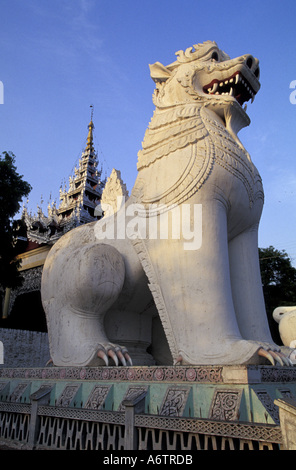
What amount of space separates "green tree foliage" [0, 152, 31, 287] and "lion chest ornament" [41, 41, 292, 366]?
818cm

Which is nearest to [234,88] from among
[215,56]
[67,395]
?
[215,56]

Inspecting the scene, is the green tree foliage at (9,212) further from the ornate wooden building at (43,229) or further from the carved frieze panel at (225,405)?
the carved frieze panel at (225,405)

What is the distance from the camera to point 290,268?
2070 centimetres

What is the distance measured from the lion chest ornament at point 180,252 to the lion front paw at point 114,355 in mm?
14

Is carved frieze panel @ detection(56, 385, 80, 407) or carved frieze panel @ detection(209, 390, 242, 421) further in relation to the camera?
carved frieze panel @ detection(56, 385, 80, 407)

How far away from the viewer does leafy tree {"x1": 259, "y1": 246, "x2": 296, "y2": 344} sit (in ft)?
65.4

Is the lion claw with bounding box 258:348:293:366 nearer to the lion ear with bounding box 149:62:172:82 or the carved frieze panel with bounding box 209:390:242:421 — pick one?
the carved frieze panel with bounding box 209:390:242:421

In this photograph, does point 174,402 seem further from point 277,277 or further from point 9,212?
point 277,277

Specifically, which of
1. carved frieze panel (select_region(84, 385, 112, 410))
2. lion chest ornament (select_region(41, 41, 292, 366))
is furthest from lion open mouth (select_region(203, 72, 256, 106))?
carved frieze panel (select_region(84, 385, 112, 410))

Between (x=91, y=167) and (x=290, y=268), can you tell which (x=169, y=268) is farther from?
(x=91, y=167)

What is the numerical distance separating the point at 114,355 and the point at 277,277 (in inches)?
723

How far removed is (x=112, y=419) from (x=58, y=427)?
2.56 ft

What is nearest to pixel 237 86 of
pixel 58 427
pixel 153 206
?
pixel 153 206

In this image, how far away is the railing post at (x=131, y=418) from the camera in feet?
9.93
